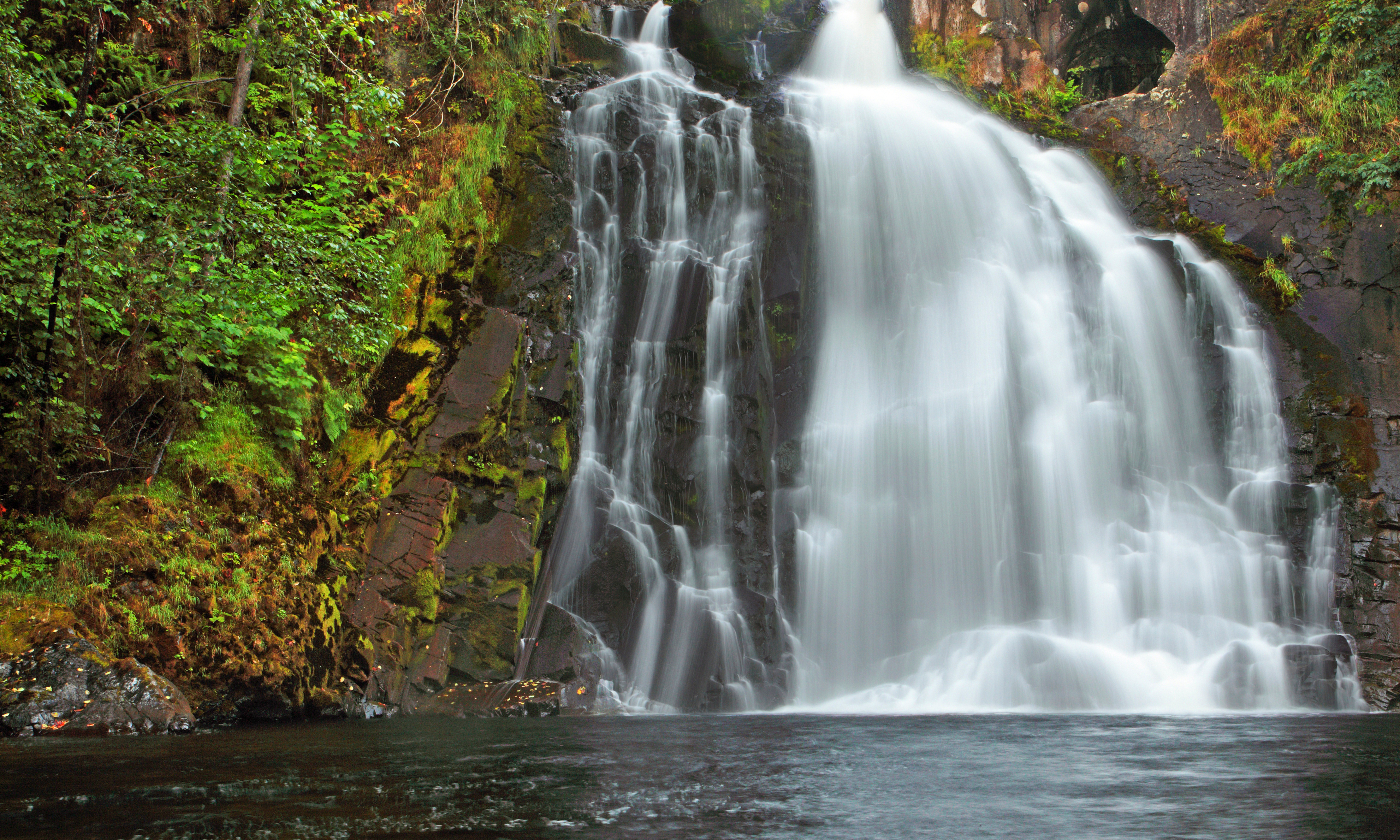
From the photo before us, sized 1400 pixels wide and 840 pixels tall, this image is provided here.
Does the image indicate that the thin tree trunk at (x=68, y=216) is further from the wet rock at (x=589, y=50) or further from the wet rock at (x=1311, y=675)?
the wet rock at (x=1311, y=675)

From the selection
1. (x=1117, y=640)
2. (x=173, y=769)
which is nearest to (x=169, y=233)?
(x=173, y=769)

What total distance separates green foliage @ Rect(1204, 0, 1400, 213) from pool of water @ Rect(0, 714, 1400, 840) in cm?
1216

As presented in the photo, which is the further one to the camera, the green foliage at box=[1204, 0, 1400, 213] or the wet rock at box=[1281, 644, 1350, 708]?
the green foliage at box=[1204, 0, 1400, 213]

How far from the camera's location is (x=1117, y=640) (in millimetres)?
11219

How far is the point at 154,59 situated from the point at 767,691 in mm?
11853

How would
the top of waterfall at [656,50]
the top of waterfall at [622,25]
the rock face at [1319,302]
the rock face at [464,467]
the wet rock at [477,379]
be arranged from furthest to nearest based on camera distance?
1. the top of waterfall at [622,25]
2. the top of waterfall at [656,50]
3. the rock face at [1319,302]
4. the wet rock at [477,379]
5. the rock face at [464,467]

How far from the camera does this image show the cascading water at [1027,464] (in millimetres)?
11031

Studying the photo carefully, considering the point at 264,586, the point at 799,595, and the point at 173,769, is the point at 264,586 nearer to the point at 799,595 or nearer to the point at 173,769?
the point at 173,769

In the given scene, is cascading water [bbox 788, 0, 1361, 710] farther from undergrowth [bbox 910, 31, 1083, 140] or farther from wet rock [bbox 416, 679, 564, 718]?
undergrowth [bbox 910, 31, 1083, 140]

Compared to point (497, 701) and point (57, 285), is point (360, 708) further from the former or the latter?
point (57, 285)

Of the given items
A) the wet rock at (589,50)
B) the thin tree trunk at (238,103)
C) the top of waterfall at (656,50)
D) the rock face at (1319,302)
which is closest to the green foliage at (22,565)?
the thin tree trunk at (238,103)

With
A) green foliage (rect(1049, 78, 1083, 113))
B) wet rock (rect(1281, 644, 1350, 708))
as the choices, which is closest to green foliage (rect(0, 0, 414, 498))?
wet rock (rect(1281, 644, 1350, 708))

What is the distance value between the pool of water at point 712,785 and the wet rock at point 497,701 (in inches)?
97.3

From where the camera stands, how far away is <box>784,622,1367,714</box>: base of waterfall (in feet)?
33.0
